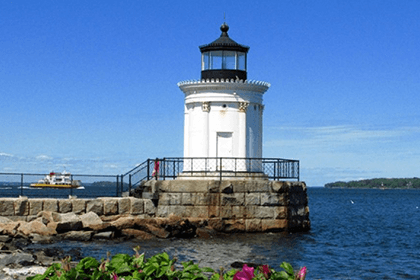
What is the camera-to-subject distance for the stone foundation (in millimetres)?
20578

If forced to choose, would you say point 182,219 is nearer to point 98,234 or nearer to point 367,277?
point 98,234

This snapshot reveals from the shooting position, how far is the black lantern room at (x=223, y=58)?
23688mm

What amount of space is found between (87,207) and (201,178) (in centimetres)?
443

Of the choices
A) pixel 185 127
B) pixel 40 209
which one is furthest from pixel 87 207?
pixel 185 127

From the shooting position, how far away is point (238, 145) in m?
23.3

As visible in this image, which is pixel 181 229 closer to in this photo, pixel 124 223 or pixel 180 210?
pixel 180 210

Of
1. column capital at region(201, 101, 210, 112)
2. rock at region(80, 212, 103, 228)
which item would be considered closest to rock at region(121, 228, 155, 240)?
rock at region(80, 212, 103, 228)

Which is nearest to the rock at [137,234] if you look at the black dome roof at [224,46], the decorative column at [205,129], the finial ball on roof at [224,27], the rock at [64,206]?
the rock at [64,206]

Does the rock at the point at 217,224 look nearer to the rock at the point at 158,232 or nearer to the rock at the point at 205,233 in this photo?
the rock at the point at 205,233

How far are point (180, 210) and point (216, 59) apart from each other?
252 inches

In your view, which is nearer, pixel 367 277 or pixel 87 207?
pixel 367 277

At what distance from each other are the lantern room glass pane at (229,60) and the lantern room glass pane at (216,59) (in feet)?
0.53

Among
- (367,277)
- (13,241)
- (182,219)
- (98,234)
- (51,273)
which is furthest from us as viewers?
(182,219)

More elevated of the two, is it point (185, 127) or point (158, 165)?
point (185, 127)
